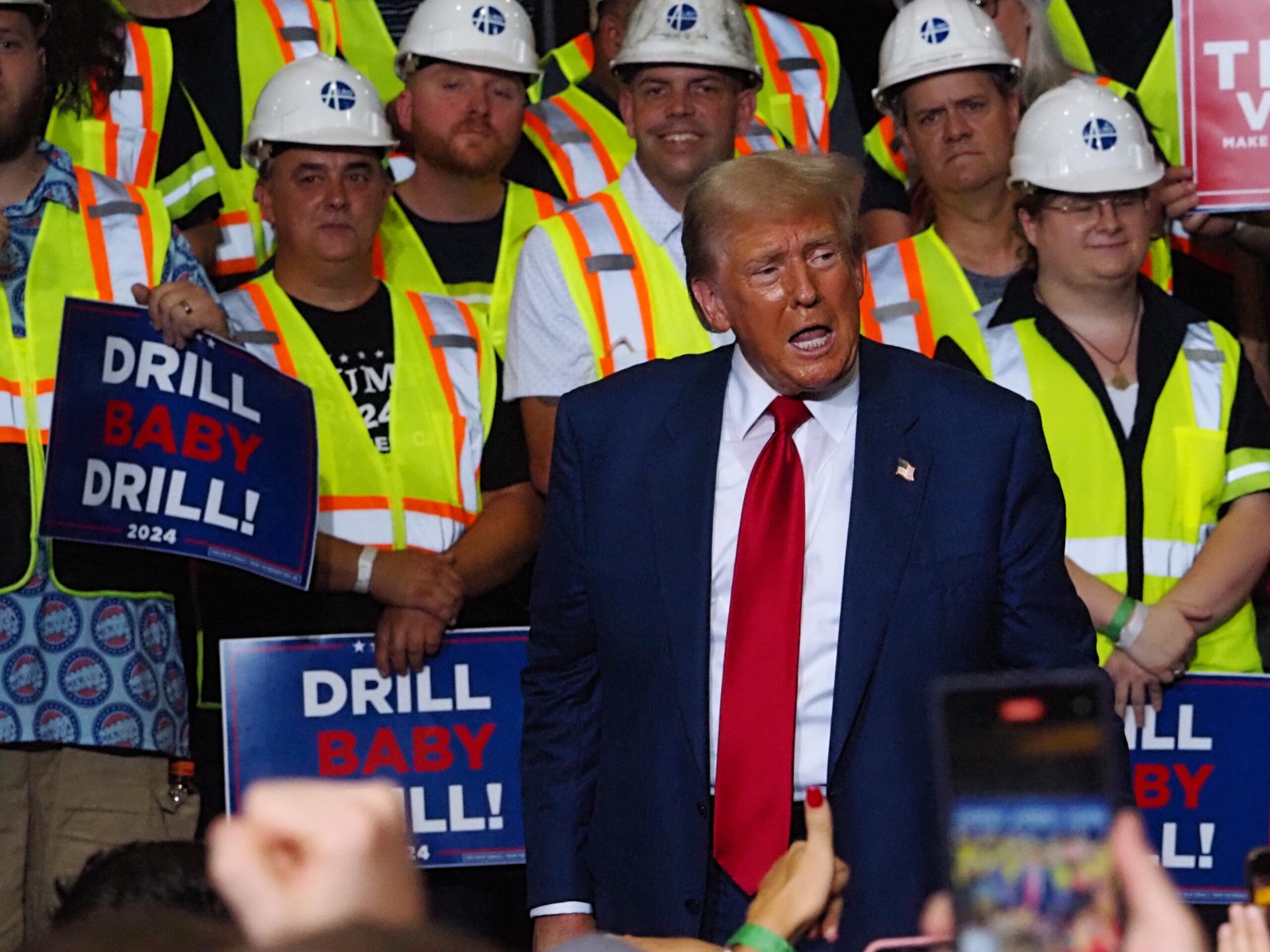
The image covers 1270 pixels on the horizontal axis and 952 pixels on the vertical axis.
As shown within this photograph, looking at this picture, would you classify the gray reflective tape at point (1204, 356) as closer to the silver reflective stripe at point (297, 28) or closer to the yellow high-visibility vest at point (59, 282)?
the yellow high-visibility vest at point (59, 282)

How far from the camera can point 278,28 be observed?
20.9ft

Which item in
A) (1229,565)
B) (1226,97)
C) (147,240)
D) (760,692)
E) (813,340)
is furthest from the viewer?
(1226,97)

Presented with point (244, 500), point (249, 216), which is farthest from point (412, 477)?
point (249, 216)

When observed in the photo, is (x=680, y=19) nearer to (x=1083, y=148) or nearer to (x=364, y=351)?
(x=1083, y=148)

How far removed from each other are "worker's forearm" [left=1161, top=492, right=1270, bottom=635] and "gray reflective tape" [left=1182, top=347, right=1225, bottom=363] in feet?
1.14

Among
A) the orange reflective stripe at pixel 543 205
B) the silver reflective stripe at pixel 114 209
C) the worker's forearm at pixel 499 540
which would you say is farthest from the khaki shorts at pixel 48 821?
the orange reflective stripe at pixel 543 205

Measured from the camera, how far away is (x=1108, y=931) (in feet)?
5.53

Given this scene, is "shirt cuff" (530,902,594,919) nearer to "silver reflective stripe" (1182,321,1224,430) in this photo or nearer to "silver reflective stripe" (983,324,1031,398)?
"silver reflective stripe" (983,324,1031,398)

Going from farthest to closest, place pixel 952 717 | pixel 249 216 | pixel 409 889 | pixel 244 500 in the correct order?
pixel 249 216
pixel 244 500
pixel 952 717
pixel 409 889

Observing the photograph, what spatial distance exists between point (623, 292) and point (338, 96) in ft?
3.14

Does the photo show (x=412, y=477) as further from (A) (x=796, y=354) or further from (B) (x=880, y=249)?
(A) (x=796, y=354)

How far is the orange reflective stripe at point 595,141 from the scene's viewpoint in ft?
20.7

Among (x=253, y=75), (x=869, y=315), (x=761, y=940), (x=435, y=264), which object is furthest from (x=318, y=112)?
(x=761, y=940)

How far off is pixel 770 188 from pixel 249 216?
8.77 ft
